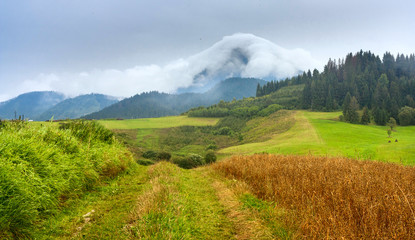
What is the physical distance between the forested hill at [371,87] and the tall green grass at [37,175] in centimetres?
10724

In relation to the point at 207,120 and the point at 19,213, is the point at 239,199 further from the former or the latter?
the point at 207,120

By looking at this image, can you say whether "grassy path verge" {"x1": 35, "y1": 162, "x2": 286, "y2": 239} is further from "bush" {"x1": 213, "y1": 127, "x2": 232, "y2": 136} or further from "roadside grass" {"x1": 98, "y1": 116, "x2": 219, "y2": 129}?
"bush" {"x1": 213, "y1": 127, "x2": 232, "y2": 136}

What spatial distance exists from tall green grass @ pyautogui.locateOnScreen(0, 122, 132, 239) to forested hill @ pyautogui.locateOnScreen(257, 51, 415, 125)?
4222 inches

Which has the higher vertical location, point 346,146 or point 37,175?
point 37,175

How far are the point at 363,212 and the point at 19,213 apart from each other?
247 inches

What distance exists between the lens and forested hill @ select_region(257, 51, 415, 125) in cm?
9224

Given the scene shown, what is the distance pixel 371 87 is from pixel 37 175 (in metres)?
160

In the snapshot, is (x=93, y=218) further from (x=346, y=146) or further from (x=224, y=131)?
(x=224, y=131)

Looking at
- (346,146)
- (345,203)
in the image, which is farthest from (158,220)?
(346,146)

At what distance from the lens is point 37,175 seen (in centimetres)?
479

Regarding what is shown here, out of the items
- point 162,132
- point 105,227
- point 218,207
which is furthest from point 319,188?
point 162,132

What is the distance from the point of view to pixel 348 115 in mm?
85375

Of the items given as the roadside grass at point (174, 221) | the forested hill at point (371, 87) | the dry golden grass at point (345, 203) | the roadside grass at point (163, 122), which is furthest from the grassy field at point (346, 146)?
the roadside grass at point (163, 122)

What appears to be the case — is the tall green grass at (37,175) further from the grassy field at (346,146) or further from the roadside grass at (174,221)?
the grassy field at (346,146)
